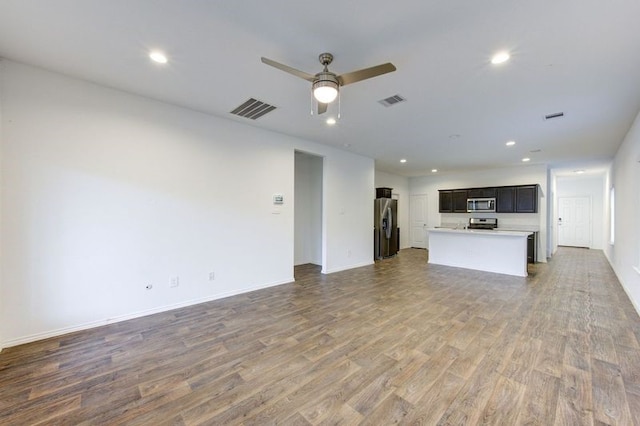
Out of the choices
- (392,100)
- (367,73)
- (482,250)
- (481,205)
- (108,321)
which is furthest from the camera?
(481,205)

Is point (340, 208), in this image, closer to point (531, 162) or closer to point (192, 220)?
point (192, 220)

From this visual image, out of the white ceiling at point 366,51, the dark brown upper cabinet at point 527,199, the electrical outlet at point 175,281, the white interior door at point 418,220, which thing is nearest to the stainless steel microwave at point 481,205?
the dark brown upper cabinet at point 527,199

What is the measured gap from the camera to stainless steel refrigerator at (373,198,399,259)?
760 cm

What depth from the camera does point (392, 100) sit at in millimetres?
3338

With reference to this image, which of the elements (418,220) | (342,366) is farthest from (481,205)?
(342,366)

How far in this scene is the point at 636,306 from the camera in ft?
12.0

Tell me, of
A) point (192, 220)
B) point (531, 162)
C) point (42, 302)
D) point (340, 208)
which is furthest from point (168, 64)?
point (531, 162)

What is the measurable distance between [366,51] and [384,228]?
5931 mm

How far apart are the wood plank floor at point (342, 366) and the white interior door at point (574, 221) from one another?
834 cm

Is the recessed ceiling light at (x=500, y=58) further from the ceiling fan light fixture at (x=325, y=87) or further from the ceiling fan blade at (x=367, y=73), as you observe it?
the ceiling fan light fixture at (x=325, y=87)

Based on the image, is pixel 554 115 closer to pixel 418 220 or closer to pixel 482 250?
pixel 482 250

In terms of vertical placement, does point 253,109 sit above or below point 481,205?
above

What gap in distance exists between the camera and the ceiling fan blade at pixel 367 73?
6.64 ft

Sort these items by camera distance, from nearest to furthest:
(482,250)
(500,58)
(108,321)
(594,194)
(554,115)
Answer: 1. (500,58)
2. (108,321)
3. (554,115)
4. (482,250)
5. (594,194)
